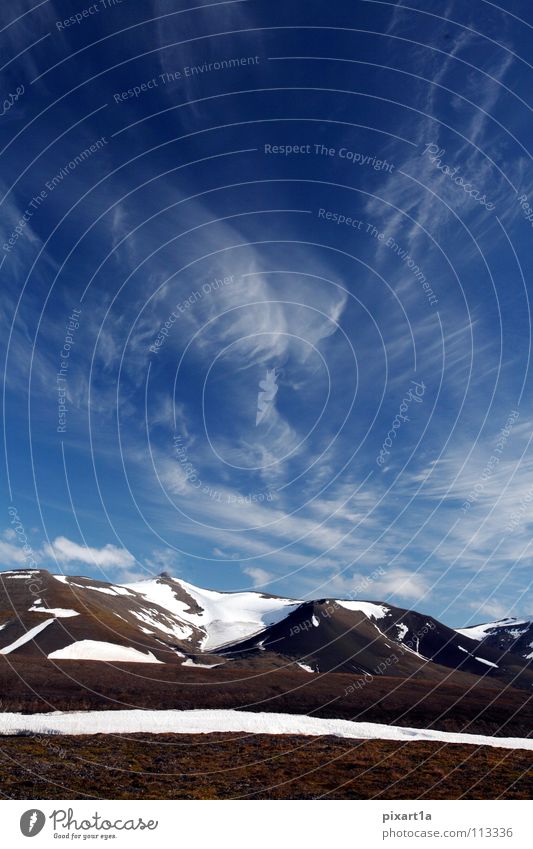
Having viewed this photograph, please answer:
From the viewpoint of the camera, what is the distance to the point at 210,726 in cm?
5034

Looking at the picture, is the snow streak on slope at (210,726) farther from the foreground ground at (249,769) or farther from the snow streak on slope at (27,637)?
the snow streak on slope at (27,637)

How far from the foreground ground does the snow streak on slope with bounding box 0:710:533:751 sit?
392cm

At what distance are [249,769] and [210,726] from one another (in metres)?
19.5

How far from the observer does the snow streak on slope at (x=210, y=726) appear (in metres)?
47.0

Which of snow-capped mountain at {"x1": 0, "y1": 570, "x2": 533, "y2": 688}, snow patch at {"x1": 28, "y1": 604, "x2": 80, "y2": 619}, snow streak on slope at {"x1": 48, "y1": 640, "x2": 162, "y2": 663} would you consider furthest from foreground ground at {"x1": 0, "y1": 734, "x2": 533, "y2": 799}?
snow patch at {"x1": 28, "y1": 604, "x2": 80, "y2": 619}

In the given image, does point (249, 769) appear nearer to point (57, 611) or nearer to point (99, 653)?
point (99, 653)

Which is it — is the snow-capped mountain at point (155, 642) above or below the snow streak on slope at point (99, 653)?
above

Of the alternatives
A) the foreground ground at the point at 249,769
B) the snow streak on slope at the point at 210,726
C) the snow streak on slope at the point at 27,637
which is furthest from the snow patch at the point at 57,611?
the foreground ground at the point at 249,769

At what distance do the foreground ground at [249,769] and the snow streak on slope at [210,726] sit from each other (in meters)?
3.92

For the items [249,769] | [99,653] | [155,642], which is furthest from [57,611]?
→ [249,769]

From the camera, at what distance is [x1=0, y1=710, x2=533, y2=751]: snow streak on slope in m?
47.0
